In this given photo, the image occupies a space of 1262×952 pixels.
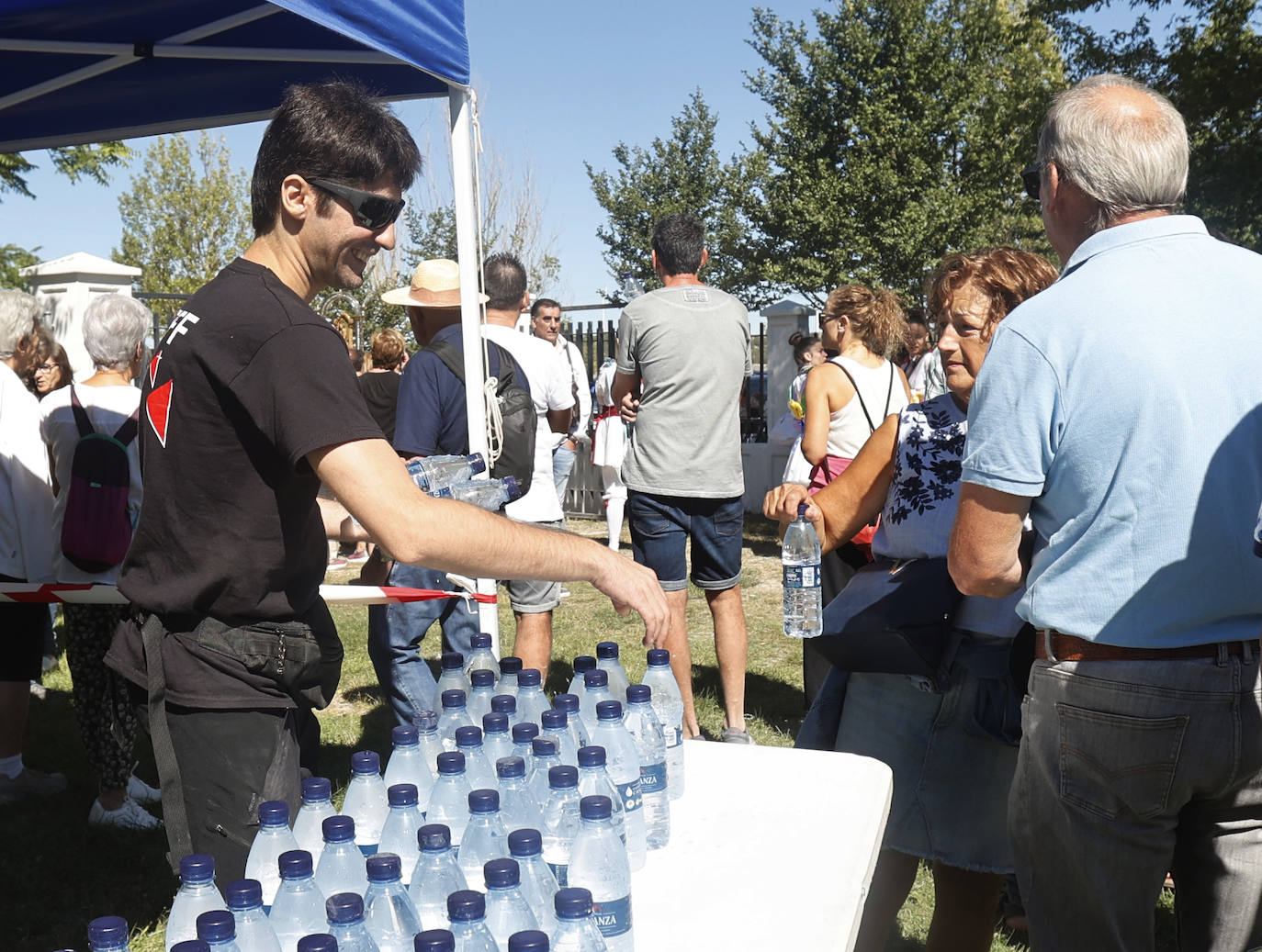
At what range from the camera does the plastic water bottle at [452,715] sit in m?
2.01

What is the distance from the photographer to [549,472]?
5078mm

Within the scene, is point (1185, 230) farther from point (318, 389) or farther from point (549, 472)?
point (549, 472)

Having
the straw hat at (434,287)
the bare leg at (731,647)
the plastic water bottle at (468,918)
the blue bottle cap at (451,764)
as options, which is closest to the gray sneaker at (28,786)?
the straw hat at (434,287)

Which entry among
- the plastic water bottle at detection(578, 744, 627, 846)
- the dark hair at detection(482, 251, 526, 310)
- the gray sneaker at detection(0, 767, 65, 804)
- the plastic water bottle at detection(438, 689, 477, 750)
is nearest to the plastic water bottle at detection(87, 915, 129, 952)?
the plastic water bottle at detection(578, 744, 627, 846)

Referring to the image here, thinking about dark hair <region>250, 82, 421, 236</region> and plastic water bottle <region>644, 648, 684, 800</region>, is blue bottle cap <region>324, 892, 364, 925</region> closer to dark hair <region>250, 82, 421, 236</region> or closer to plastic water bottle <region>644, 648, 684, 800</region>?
plastic water bottle <region>644, 648, 684, 800</region>

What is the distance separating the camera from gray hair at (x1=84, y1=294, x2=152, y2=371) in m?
4.18

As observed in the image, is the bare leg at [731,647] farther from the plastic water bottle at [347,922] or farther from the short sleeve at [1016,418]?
the plastic water bottle at [347,922]

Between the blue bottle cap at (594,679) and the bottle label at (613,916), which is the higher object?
the blue bottle cap at (594,679)

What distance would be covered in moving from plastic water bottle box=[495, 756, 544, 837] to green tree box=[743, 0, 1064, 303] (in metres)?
22.0

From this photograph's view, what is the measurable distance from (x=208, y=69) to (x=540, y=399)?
6.78 ft

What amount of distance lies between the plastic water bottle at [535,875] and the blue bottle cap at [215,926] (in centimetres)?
37

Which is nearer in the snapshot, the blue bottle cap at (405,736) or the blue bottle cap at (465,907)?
the blue bottle cap at (465,907)

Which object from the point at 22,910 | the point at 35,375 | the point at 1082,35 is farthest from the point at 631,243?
the point at 22,910

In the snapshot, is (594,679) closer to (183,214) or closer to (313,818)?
(313,818)
